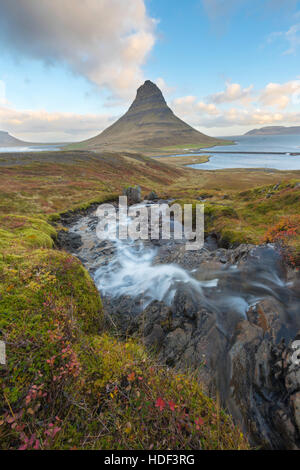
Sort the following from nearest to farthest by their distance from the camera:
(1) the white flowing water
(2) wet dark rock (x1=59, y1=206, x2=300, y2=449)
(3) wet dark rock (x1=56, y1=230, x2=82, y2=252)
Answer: (2) wet dark rock (x1=59, y1=206, x2=300, y2=449) < (1) the white flowing water < (3) wet dark rock (x1=56, y1=230, x2=82, y2=252)

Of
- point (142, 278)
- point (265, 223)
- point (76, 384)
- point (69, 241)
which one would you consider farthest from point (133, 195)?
point (76, 384)

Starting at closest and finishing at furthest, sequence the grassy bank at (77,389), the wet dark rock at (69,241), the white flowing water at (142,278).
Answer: the grassy bank at (77,389) → the white flowing water at (142,278) → the wet dark rock at (69,241)

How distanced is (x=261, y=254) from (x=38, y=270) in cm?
1126

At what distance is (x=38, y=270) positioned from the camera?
648cm

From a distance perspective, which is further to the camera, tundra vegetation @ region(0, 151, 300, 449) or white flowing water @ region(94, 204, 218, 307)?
white flowing water @ region(94, 204, 218, 307)

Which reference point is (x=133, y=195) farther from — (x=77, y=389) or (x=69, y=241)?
(x=77, y=389)

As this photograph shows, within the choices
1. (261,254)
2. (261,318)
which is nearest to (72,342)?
(261,318)

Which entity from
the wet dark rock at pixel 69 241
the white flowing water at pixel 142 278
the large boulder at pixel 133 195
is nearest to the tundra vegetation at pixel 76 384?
the white flowing water at pixel 142 278

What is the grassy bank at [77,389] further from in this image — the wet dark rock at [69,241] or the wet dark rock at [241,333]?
the wet dark rock at [69,241]

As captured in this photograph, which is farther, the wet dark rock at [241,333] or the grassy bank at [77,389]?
the wet dark rock at [241,333]

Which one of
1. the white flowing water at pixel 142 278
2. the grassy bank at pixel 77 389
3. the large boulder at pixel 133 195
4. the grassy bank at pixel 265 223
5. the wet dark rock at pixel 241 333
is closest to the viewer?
the grassy bank at pixel 77 389

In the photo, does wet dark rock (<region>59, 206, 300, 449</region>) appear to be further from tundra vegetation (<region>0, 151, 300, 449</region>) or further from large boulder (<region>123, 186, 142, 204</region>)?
large boulder (<region>123, 186, 142, 204</region>)

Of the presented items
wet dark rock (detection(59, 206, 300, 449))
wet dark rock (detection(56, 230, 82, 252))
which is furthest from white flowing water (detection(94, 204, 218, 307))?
wet dark rock (detection(56, 230, 82, 252))
